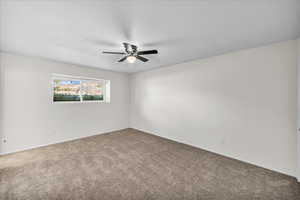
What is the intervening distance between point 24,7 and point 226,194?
3368mm

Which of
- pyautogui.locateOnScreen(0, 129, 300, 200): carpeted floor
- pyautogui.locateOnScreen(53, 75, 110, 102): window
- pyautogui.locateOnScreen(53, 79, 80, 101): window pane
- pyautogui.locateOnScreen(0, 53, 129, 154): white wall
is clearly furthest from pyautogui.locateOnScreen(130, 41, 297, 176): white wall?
pyautogui.locateOnScreen(53, 79, 80, 101): window pane

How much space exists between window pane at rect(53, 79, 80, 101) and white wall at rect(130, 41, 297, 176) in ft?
9.30

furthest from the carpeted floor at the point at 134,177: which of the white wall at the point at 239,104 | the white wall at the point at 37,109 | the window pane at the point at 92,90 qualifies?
the window pane at the point at 92,90

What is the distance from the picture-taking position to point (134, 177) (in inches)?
76.7

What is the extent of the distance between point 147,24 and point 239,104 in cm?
238

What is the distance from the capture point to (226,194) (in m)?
1.62

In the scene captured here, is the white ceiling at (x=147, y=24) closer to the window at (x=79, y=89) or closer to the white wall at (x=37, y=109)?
the white wall at (x=37, y=109)

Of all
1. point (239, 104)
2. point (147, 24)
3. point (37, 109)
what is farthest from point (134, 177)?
point (37, 109)

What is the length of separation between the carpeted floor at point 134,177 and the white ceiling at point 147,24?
2.27m

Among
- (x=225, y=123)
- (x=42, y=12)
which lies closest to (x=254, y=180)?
(x=225, y=123)

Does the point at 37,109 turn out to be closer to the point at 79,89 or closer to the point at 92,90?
the point at 79,89

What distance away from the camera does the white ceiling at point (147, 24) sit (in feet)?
4.30

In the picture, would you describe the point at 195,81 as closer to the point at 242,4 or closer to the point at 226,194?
the point at 242,4

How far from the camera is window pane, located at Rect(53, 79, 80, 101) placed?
11.7 ft
